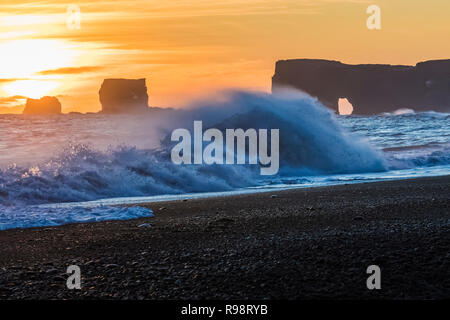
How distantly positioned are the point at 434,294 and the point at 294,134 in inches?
758

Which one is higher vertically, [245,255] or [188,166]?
[188,166]

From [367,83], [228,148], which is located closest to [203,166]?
[228,148]

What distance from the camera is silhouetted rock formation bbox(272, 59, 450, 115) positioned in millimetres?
133625

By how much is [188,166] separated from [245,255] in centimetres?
1169

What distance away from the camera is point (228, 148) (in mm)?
21406

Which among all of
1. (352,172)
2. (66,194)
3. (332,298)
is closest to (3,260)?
(332,298)

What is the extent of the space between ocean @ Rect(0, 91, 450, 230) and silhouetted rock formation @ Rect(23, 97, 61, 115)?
6591 cm

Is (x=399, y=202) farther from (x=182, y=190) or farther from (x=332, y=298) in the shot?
(x=182, y=190)

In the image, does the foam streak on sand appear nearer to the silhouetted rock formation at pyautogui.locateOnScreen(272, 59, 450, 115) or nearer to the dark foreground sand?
the dark foreground sand

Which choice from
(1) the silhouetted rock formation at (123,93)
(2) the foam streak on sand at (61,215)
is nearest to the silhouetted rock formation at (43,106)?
(1) the silhouetted rock formation at (123,93)

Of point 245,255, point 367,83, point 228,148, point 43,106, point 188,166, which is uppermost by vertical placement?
point 367,83

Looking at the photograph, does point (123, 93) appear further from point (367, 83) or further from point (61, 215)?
point (61, 215)

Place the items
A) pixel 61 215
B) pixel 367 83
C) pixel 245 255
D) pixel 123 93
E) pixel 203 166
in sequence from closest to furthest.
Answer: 1. pixel 245 255
2. pixel 61 215
3. pixel 203 166
4. pixel 123 93
5. pixel 367 83

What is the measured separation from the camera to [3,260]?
5.63m
